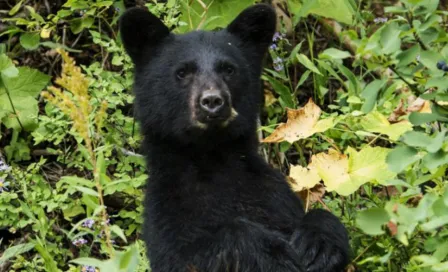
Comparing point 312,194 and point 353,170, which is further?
point 312,194

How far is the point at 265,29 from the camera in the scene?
5.77 m

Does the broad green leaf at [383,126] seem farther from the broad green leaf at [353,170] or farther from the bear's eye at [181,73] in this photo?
the bear's eye at [181,73]

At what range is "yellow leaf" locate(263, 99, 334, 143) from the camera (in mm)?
5859

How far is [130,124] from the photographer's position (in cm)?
672

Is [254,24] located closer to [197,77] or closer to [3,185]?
[197,77]

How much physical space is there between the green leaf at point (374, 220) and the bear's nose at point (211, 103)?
1.57 m

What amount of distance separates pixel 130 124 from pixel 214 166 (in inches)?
60.9

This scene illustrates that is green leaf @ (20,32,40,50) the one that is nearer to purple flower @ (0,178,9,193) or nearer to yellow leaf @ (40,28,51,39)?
yellow leaf @ (40,28,51,39)

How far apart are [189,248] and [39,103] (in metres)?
3.14

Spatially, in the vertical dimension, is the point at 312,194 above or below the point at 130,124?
above

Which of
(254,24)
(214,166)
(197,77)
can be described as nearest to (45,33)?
(254,24)

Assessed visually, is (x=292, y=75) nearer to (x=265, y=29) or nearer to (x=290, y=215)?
(x=265, y=29)

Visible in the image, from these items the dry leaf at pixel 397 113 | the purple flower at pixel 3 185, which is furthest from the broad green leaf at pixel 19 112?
the dry leaf at pixel 397 113

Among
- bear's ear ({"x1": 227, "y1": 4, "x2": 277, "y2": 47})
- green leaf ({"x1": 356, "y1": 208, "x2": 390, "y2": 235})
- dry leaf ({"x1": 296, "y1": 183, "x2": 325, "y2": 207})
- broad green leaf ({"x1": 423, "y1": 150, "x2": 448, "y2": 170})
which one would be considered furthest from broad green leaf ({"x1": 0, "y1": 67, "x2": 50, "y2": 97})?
green leaf ({"x1": 356, "y1": 208, "x2": 390, "y2": 235})
